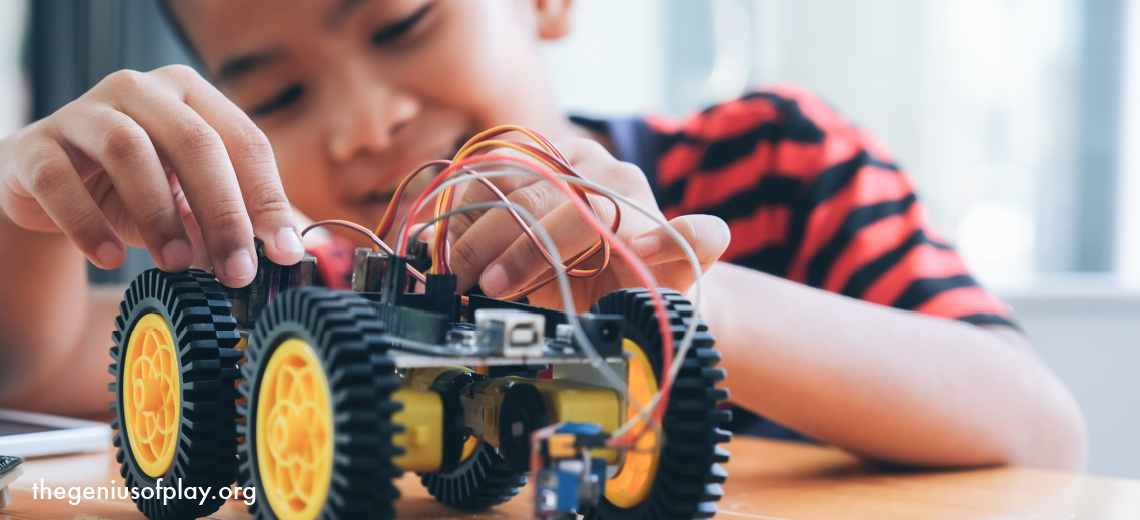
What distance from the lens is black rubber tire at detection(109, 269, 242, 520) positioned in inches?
13.2

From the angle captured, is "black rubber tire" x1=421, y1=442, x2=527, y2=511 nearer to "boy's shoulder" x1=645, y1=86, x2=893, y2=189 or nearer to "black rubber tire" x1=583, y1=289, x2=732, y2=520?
"black rubber tire" x1=583, y1=289, x2=732, y2=520

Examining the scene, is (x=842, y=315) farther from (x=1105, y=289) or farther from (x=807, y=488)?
(x=1105, y=289)

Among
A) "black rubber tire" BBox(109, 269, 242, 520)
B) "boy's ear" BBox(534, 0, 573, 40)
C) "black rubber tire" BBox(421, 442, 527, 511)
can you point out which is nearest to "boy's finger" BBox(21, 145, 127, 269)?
"black rubber tire" BBox(109, 269, 242, 520)

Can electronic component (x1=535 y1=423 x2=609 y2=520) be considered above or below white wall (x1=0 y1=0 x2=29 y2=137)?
below

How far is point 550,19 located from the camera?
1033 mm

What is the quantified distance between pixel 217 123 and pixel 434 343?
0.83 ft

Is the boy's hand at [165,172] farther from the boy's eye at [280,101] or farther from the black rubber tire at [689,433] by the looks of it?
the boy's eye at [280,101]

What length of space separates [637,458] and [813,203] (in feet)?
2.37

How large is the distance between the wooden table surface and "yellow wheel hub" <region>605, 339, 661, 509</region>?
0.26ft

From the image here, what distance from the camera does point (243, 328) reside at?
0.39 m

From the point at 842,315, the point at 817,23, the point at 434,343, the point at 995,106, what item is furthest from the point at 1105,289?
the point at 434,343

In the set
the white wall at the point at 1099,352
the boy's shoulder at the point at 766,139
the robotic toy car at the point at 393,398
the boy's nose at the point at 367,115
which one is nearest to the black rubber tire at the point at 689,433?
the robotic toy car at the point at 393,398

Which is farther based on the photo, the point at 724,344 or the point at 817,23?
the point at 817,23

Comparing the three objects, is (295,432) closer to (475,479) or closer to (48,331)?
(475,479)
